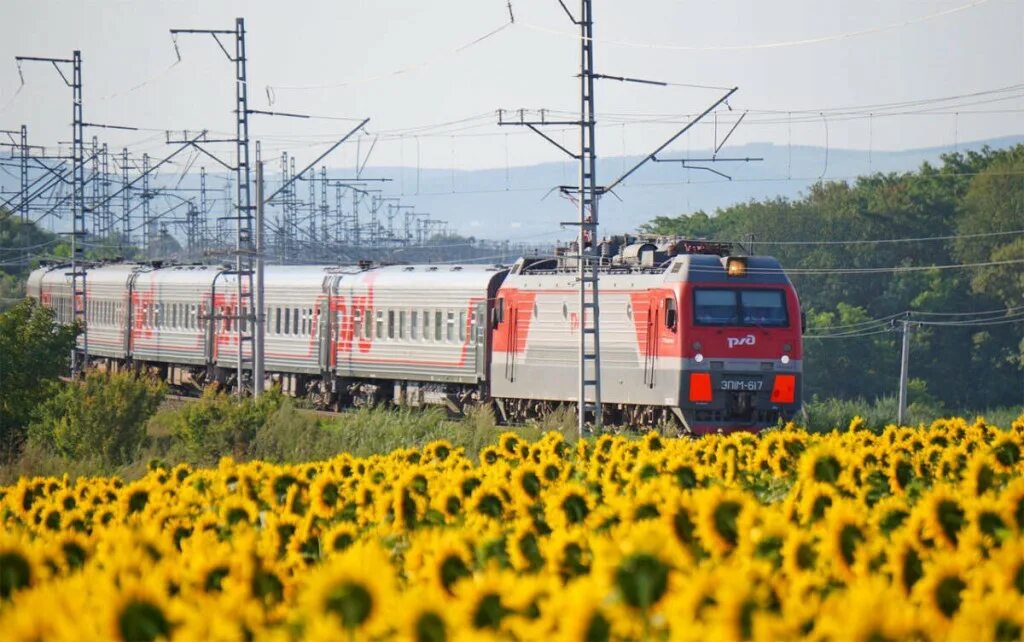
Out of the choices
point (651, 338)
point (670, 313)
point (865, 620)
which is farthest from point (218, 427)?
point (865, 620)

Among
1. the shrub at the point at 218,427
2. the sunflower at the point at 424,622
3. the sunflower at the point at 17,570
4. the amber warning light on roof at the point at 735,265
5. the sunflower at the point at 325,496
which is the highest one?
the amber warning light on roof at the point at 735,265

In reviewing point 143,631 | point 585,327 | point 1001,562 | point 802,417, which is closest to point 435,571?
point 143,631

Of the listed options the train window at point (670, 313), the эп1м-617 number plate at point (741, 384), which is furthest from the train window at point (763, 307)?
the train window at point (670, 313)

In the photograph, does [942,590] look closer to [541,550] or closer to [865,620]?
[865,620]

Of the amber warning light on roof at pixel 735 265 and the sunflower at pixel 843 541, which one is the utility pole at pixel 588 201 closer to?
the amber warning light on roof at pixel 735 265

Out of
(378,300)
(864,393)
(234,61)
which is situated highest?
(234,61)

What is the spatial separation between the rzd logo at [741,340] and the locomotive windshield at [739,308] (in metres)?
0.24

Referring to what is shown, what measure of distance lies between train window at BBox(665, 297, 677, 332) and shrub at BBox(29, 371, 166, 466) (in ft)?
30.0

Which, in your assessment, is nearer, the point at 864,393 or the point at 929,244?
the point at 864,393

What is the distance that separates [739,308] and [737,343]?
2.06ft

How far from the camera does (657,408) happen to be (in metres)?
31.4

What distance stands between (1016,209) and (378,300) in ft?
195

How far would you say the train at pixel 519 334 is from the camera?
3027cm

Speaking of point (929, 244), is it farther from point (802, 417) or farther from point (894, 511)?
point (894, 511)
